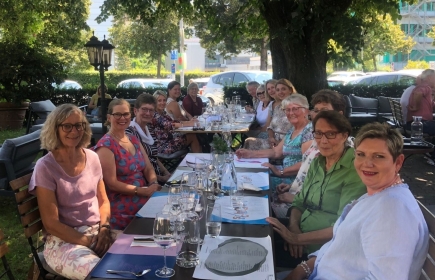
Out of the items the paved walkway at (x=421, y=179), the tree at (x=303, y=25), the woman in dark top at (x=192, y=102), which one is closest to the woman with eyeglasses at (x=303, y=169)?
the paved walkway at (x=421, y=179)

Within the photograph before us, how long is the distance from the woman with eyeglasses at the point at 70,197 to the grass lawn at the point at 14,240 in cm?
126

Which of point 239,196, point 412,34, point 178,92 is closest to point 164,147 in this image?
point 178,92

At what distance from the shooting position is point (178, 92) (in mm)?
7562

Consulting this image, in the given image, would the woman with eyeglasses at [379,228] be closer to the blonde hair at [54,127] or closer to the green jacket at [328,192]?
the green jacket at [328,192]

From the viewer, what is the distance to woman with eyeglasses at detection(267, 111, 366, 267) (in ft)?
8.36

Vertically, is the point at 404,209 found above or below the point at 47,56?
below

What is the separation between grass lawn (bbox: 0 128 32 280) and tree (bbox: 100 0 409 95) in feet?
16.7

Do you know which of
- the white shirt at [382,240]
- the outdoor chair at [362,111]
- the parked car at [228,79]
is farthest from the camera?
the parked car at [228,79]

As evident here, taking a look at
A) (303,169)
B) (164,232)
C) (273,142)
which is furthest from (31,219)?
(273,142)

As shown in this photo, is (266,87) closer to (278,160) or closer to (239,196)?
(278,160)

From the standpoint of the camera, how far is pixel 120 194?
336 cm

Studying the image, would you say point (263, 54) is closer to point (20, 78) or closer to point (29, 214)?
point (20, 78)

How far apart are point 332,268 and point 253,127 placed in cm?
586

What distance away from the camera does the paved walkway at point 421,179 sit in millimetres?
5707
